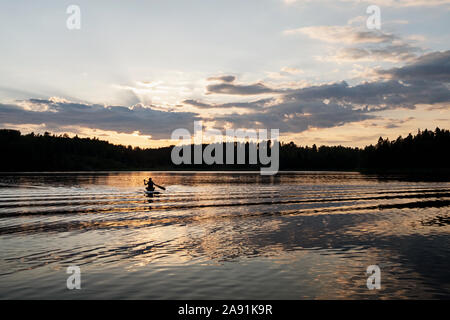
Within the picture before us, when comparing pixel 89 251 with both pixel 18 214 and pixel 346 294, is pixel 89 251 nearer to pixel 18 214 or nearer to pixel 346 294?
pixel 346 294

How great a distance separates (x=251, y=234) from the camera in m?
29.3

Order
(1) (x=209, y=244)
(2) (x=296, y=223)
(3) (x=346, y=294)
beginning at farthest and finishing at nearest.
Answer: (2) (x=296, y=223) < (1) (x=209, y=244) < (3) (x=346, y=294)

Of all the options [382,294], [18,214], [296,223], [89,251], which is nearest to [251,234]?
[296,223]

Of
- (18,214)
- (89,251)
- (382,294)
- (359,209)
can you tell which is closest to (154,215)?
(18,214)
